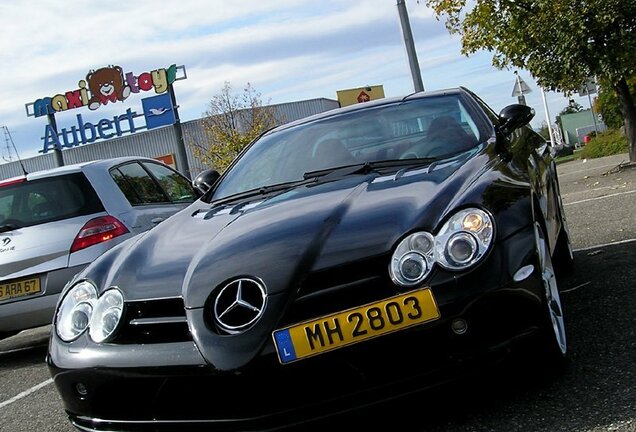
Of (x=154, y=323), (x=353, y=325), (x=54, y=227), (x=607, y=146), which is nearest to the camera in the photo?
(x=353, y=325)

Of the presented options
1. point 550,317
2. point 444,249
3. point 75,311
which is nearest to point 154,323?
point 75,311

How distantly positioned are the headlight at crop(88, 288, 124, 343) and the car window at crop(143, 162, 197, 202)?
4406mm

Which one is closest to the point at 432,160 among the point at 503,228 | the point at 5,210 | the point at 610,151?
the point at 503,228

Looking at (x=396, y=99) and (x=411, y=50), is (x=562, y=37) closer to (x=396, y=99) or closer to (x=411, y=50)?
(x=411, y=50)

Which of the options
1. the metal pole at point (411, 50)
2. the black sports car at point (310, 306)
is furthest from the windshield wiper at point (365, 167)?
the metal pole at point (411, 50)

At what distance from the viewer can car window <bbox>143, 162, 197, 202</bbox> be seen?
7.46 meters

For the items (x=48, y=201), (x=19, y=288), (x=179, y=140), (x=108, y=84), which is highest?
(x=108, y=84)

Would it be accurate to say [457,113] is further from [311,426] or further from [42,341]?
[42,341]

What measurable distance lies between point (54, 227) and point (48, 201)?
0.88 feet

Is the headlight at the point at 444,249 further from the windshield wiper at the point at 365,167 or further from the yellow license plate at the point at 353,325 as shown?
the windshield wiper at the point at 365,167

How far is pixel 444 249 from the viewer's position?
271cm

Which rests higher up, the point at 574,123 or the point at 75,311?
the point at 574,123

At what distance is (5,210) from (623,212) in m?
5.67

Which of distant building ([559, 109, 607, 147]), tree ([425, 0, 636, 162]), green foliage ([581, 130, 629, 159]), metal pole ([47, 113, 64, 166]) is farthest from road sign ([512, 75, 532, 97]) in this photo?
distant building ([559, 109, 607, 147])
